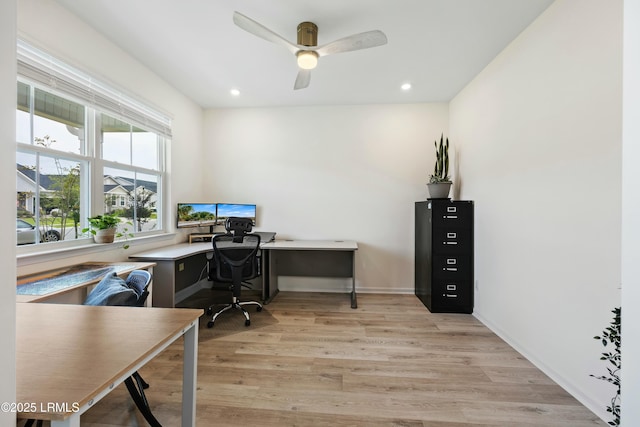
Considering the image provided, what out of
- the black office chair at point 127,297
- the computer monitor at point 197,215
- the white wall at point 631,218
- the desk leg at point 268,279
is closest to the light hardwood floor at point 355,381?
the black office chair at point 127,297

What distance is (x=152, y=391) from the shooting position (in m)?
1.74

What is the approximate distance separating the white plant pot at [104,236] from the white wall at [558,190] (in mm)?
3729

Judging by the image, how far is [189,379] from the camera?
3.66 feet

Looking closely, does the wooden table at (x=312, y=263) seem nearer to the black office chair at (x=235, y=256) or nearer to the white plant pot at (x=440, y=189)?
the black office chair at (x=235, y=256)

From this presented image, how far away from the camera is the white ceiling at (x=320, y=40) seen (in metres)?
2.01

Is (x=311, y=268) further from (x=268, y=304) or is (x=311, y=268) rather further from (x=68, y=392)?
(x=68, y=392)

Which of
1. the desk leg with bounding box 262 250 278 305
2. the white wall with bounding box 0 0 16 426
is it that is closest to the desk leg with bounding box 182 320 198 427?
the white wall with bounding box 0 0 16 426

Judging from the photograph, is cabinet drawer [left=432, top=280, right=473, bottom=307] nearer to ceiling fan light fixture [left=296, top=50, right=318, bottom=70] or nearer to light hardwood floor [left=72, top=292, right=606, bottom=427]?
light hardwood floor [left=72, top=292, right=606, bottom=427]

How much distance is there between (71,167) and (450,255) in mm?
3917

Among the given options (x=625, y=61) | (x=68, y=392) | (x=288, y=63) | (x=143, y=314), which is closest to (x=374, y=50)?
(x=288, y=63)

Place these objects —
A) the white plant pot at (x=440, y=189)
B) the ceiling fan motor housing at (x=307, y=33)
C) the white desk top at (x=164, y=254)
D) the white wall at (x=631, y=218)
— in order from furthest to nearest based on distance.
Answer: the white plant pot at (x=440, y=189), the white desk top at (x=164, y=254), the ceiling fan motor housing at (x=307, y=33), the white wall at (x=631, y=218)

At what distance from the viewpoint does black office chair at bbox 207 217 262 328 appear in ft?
9.14

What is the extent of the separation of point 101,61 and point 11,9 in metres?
2.43

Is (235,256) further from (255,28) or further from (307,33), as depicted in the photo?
(307,33)
